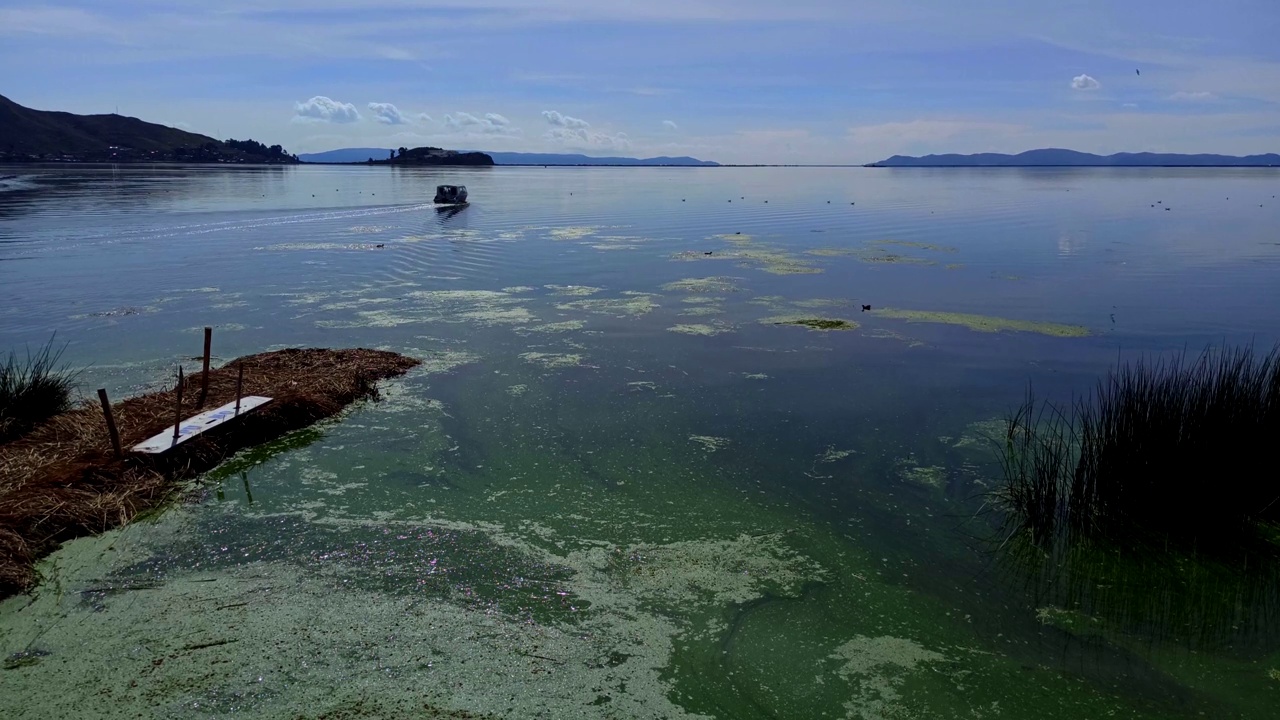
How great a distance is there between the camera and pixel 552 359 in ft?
35.7

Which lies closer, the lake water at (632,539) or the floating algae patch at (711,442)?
the lake water at (632,539)

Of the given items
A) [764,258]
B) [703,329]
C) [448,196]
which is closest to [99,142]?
[448,196]

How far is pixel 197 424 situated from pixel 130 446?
560 millimetres

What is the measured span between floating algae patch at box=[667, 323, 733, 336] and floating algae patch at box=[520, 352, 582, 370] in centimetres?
226

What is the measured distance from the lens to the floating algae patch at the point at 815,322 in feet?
42.3

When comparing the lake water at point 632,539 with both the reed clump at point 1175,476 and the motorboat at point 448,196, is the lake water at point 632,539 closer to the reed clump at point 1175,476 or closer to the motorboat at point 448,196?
the reed clump at point 1175,476

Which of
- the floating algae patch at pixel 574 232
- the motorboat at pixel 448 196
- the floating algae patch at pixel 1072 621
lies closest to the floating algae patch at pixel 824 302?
the floating algae patch at pixel 1072 621

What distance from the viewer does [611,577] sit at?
5.38 metres

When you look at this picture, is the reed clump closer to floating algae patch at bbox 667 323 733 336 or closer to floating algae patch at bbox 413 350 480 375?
floating algae patch at bbox 667 323 733 336

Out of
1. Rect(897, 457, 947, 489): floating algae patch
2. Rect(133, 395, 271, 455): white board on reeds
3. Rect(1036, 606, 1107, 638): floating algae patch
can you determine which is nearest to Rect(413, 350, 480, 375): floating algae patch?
Rect(133, 395, 271, 455): white board on reeds

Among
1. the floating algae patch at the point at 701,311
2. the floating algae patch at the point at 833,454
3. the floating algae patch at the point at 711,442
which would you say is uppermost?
the floating algae patch at the point at 701,311

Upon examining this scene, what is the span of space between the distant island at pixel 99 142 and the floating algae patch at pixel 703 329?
107 m

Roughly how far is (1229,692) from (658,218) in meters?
32.5

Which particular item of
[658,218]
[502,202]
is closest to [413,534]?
[658,218]
